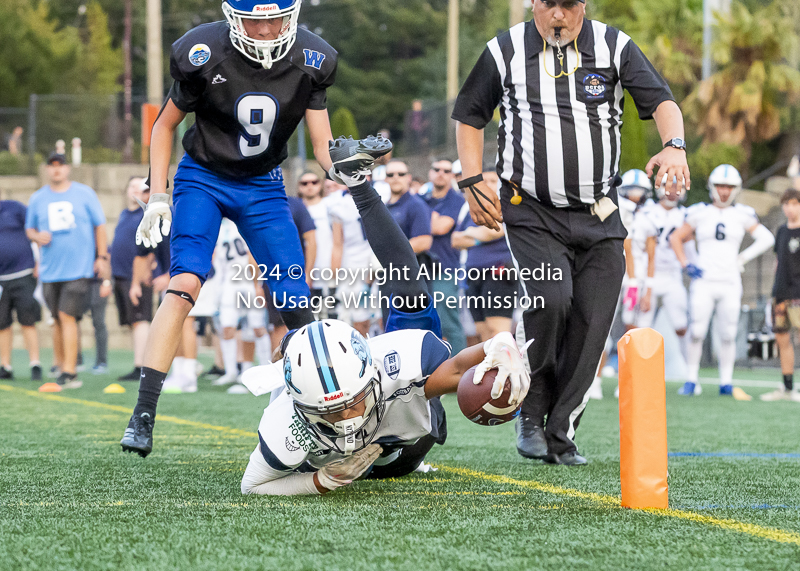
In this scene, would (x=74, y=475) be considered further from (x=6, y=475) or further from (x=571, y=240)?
(x=571, y=240)

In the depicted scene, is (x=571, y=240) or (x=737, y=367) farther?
(x=737, y=367)

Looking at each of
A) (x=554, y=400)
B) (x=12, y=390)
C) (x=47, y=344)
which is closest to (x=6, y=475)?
(x=554, y=400)

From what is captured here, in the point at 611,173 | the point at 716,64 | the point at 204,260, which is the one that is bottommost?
the point at 204,260

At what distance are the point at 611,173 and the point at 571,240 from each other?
36 centimetres

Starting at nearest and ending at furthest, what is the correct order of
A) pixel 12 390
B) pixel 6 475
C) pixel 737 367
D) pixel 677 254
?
pixel 6 475 → pixel 12 390 → pixel 677 254 → pixel 737 367

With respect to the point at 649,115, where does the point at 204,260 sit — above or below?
below

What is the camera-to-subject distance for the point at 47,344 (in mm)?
19094

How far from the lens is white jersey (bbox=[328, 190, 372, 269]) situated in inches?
392

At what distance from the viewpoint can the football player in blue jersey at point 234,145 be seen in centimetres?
415

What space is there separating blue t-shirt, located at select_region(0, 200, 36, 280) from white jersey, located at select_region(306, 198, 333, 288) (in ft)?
9.54

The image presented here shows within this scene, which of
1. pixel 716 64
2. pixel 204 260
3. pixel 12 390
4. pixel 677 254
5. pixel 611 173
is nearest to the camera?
pixel 204 260

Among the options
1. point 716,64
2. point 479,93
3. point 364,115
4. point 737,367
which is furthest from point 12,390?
point 364,115

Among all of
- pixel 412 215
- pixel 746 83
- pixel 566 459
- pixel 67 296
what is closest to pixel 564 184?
pixel 566 459

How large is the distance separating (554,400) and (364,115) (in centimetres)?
3560
